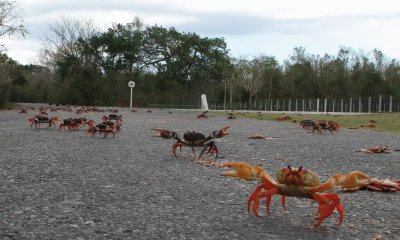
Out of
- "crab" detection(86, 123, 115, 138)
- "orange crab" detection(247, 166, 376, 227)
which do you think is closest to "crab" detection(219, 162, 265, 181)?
"orange crab" detection(247, 166, 376, 227)

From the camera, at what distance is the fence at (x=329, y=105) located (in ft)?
185

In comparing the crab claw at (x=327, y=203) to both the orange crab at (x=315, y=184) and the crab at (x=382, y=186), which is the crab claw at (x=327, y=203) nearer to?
the orange crab at (x=315, y=184)

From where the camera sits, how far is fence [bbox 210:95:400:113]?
56.5 meters

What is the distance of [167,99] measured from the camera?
76.0 m

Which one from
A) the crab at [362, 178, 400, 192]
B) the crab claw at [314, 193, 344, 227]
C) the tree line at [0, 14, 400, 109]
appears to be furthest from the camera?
the tree line at [0, 14, 400, 109]

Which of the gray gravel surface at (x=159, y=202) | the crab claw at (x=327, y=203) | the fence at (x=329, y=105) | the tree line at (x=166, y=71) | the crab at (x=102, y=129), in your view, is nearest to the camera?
the crab claw at (x=327, y=203)

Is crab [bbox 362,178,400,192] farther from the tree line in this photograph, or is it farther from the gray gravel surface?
the tree line

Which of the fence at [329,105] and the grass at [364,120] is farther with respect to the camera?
the fence at [329,105]

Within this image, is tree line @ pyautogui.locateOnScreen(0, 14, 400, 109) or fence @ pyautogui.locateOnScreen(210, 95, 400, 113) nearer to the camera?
fence @ pyautogui.locateOnScreen(210, 95, 400, 113)

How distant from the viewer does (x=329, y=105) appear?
63562 millimetres

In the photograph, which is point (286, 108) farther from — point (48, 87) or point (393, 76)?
point (48, 87)

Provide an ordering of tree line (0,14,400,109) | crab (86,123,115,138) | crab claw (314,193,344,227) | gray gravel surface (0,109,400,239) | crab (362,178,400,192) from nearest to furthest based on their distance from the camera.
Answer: crab claw (314,193,344,227)
gray gravel surface (0,109,400,239)
crab (362,178,400,192)
crab (86,123,115,138)
tree line (0,14,400,109)

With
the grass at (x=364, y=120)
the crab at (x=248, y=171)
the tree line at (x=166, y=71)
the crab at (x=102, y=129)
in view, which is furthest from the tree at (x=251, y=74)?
the crab at (x=248, y=171)

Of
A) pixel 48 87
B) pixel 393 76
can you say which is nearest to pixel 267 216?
pixel 393 76
